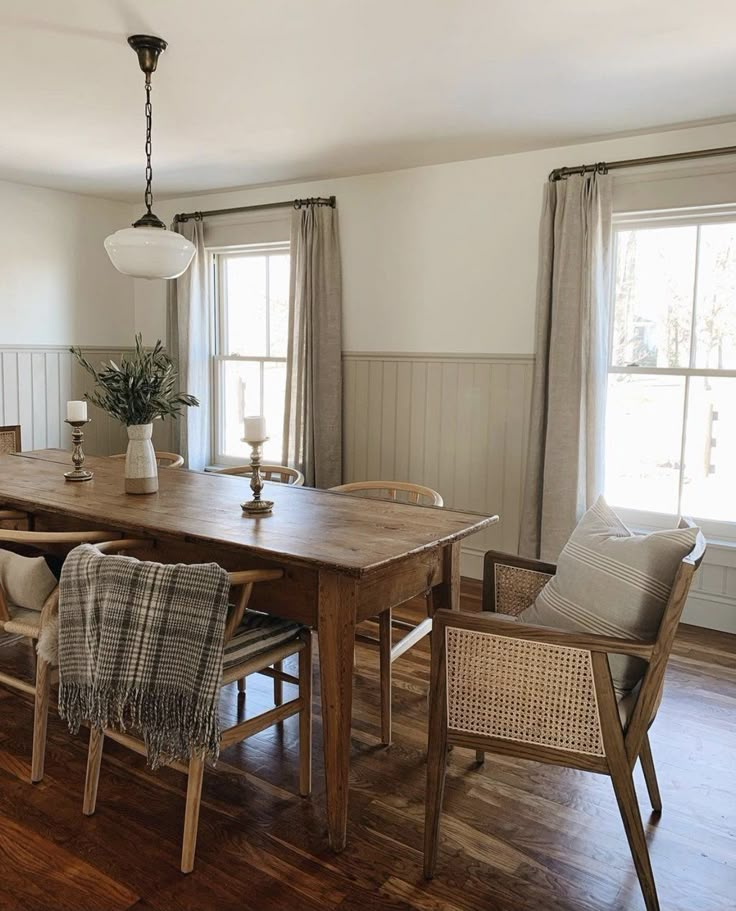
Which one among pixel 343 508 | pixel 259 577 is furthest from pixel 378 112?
pixel 259 577

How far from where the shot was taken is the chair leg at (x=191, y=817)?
1921 mm

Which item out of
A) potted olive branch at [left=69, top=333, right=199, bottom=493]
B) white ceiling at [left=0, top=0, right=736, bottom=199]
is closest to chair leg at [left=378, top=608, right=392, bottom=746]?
potted olive branch at [left=69, top=333, right=199, bottom=493]

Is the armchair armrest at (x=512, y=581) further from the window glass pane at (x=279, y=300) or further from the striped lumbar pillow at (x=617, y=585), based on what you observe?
the window glass pane at (x=279, y=300)

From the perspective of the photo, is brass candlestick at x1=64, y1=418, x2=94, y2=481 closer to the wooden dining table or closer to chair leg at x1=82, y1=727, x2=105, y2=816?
the wooden dining table

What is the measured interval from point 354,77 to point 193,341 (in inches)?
113

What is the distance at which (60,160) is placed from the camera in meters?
4.59

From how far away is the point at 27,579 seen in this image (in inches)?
91.5

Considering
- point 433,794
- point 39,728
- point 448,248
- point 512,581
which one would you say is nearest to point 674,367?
point 448,248

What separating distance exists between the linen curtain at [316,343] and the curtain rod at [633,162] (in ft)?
4.98

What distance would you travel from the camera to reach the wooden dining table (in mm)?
1962

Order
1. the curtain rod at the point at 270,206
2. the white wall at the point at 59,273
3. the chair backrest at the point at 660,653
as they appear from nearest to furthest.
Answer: the chair backrest at the point at 660,653, the curtain rod at the point at 270,206, the white wall at the point at 59,273

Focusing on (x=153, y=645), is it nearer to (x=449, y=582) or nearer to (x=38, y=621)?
(x=38, y=621)

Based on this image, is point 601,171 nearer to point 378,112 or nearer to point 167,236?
point 378,112

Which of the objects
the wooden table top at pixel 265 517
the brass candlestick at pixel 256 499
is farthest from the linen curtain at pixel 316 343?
the brass candlestick at pixel 256 499
